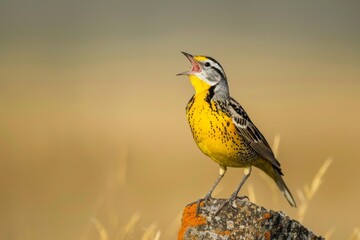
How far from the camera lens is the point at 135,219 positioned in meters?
9.15

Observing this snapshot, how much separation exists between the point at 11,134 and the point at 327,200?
6.30 meters

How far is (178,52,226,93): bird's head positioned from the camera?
8867mm

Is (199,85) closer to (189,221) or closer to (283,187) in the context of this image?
(283,187)

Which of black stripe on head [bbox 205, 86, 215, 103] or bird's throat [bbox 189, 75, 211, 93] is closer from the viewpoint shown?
black stripe on head [bbox 205, 86, 215, 103]

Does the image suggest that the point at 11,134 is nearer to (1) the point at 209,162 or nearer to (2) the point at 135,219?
(1) the point at 209,162

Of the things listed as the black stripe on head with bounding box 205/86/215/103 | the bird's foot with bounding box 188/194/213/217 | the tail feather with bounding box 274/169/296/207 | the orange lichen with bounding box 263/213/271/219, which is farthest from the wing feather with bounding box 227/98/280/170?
the orange lichen with bounding box 263/213/271/219

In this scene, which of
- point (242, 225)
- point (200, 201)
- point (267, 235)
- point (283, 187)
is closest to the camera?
point (267, 235)

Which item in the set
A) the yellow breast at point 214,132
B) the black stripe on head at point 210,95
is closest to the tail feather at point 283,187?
the yellow breast at point 214,132

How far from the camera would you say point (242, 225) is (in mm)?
7441

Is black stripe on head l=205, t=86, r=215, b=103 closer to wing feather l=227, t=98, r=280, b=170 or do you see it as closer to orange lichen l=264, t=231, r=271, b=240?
wing feather l=227, t=98, r=280, b=170

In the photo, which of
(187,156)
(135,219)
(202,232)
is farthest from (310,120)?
(202,232)

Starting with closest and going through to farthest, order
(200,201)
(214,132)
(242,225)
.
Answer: (242,225)
(200,201)
(214,132)

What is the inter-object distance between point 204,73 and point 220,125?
454 mm

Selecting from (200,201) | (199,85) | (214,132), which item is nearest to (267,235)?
(200,201)
